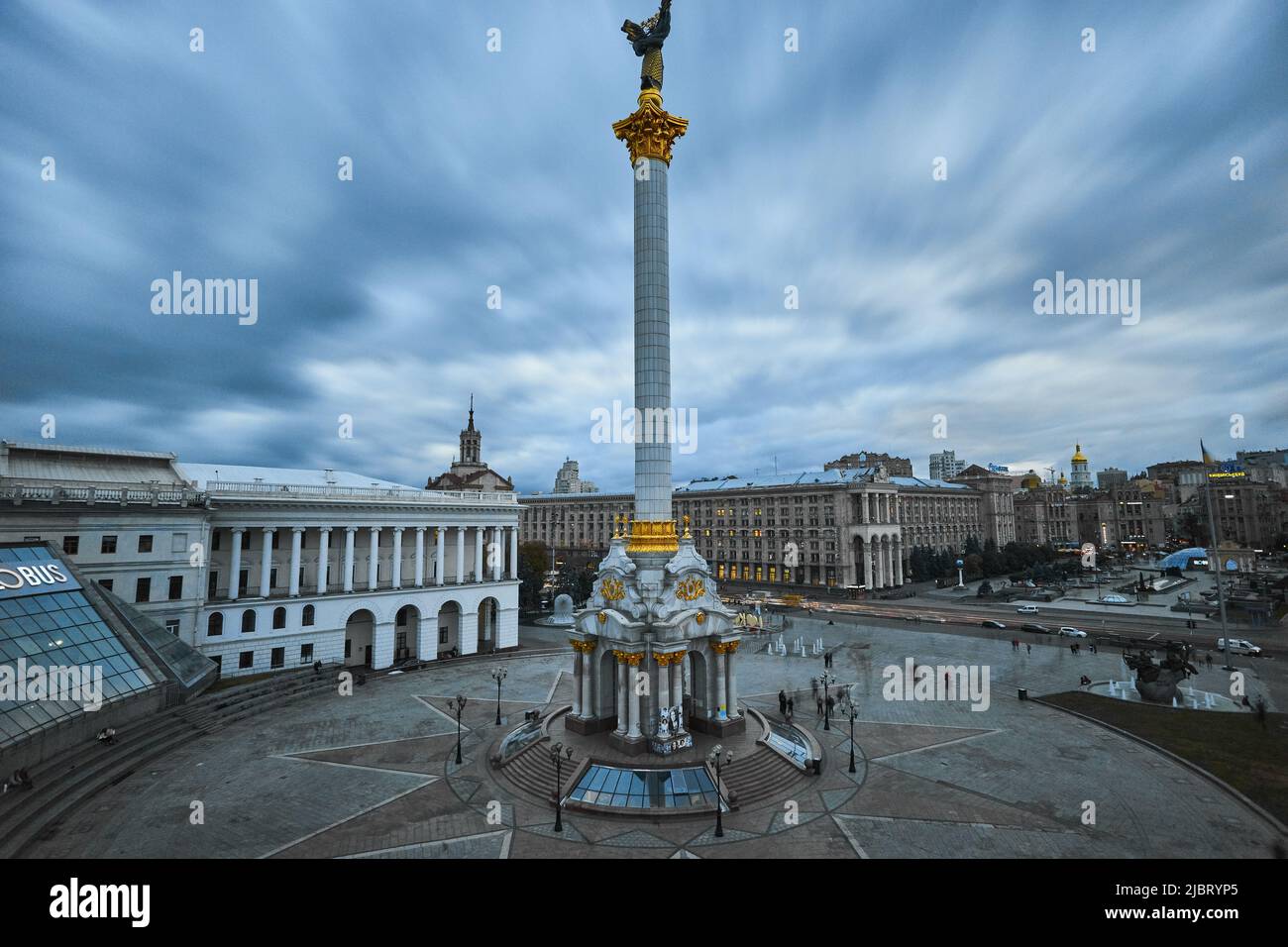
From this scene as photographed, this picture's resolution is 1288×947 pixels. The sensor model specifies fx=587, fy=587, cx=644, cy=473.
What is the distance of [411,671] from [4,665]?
966 inches

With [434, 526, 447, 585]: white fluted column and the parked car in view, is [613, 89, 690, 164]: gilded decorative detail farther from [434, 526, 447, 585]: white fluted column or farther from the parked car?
the parked car

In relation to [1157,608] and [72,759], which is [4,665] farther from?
[1157,608]

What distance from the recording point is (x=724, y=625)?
28.9 meters

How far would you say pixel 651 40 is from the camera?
103ft

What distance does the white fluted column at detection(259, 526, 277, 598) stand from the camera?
41.9 meters

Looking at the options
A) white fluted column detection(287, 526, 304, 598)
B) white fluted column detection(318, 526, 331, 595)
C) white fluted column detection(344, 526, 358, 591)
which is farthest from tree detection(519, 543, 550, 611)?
white fluted column detection(287, 526, 304, 598)

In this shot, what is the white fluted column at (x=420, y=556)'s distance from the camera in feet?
160

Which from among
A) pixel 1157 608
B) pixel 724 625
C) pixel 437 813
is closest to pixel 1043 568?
pixel 1157 608

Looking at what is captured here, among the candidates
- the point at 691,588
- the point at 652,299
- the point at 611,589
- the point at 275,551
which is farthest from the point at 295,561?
the point at 652,299

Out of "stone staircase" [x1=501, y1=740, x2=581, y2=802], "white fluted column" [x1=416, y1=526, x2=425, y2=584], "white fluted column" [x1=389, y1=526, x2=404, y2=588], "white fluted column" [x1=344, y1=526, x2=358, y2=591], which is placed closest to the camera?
"stone staircase" [x1=501, y1=740, x2=581, y2=802]

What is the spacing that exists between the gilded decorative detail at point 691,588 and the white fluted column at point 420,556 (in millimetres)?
29001

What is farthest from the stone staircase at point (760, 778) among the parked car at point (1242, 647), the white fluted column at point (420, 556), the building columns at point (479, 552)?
the parked car at point (1242, 647)

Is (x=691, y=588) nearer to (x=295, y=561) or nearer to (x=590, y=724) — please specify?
(x=590, y=724)

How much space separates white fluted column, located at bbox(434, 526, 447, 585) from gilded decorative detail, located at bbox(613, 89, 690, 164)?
3361 cm
